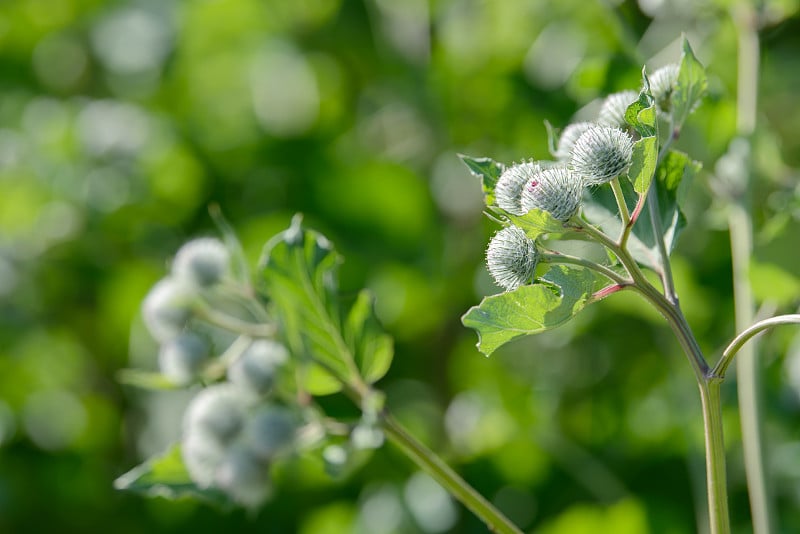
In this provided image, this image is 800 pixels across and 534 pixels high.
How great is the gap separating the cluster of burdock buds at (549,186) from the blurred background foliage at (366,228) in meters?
0.70

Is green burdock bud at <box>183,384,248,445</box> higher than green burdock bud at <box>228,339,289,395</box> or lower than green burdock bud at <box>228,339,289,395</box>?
lower

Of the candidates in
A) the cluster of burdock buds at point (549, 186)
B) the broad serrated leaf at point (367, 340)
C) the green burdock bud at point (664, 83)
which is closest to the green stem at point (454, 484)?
the broad serrated leaf at point (367, 340)

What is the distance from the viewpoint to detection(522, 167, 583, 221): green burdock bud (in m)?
0.76

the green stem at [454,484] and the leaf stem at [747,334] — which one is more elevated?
the leaf stem at [747,334]

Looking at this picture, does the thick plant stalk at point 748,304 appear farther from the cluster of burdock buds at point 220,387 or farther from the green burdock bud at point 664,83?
the cluster of burdock buds at point 220,387

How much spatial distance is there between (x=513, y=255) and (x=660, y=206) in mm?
202

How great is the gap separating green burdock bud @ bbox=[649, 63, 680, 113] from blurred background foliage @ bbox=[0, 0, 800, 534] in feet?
1.66

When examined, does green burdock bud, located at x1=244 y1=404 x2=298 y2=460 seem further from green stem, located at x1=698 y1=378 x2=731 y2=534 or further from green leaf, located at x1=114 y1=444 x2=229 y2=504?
green stem, located at x1=698 y1=378 x2=731 y2=534

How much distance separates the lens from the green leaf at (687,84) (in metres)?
0.85

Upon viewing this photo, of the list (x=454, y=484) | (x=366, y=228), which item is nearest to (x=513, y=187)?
(x=454, y=484)

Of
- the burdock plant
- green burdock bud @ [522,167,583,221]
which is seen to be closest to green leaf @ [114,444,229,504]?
the burdock plant

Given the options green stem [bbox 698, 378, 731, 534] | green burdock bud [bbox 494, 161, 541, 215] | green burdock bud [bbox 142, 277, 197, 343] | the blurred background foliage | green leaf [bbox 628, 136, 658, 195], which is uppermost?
green leaf [bbox 628, 136, 658, 195]

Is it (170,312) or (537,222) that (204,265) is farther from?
(537,222)

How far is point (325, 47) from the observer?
307cm
